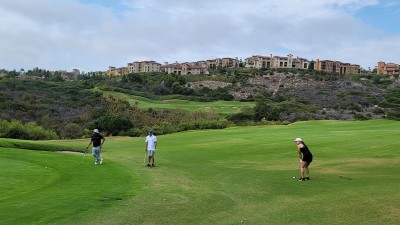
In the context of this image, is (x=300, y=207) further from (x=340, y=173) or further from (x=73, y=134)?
(x=73, y=134)

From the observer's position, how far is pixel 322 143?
33.0 m

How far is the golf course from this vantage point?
11.8 m

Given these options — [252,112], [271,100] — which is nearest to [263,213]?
[252,112]

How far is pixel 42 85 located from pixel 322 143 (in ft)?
308

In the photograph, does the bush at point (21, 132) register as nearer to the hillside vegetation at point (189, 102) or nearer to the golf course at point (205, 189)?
the hillside vegetation at point (189, 102)

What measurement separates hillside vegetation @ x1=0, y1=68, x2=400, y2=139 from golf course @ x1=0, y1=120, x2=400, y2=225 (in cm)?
3034

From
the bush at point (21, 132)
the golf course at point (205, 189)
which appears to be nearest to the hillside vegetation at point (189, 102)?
the bush at point (21, 132)

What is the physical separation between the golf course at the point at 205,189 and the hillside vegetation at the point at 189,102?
3034 cm

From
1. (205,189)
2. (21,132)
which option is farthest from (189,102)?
(205,189)


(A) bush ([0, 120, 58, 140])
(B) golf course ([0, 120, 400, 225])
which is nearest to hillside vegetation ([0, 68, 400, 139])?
(A) bush ([0, 120, 58, 140])

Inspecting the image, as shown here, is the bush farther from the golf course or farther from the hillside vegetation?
the golf course

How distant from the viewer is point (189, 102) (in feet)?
376

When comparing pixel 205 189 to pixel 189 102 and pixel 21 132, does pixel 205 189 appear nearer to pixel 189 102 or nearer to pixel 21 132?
pixel 21 132

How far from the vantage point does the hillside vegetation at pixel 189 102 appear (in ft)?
222
